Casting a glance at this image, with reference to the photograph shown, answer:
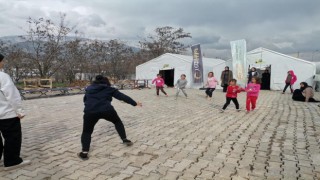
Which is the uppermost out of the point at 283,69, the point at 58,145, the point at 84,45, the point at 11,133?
the point at 84,45

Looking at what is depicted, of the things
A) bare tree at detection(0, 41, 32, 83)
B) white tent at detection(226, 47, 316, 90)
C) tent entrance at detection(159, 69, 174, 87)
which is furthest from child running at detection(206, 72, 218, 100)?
bare tree at detection(0, 41, 32, 83)

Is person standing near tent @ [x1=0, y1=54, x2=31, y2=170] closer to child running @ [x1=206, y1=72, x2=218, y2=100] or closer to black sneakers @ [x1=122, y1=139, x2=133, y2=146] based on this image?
black sneakers @ [x1=122, y1=139, x2=133, y2=146]

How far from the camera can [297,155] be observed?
4699 mm

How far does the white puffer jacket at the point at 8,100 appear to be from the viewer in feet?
12.4

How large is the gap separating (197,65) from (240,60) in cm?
444

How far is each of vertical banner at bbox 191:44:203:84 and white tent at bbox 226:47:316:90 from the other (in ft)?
7.93

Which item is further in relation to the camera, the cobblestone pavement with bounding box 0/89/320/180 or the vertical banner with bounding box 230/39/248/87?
the vertical banner with bounding box 230/39/248/87

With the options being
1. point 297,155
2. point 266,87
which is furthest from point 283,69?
point 297,155

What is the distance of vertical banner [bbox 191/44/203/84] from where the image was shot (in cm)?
2248

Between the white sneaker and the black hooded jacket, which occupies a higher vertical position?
the black hooded jacket

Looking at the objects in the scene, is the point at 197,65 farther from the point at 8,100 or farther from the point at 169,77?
the point at 8,100

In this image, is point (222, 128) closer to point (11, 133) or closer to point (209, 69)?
point (11, 133)

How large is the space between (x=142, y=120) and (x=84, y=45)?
87.5 feet

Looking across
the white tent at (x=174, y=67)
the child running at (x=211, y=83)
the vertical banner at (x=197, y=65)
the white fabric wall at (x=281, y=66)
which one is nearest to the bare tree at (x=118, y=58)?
the white tent at (x=174, y=67)
